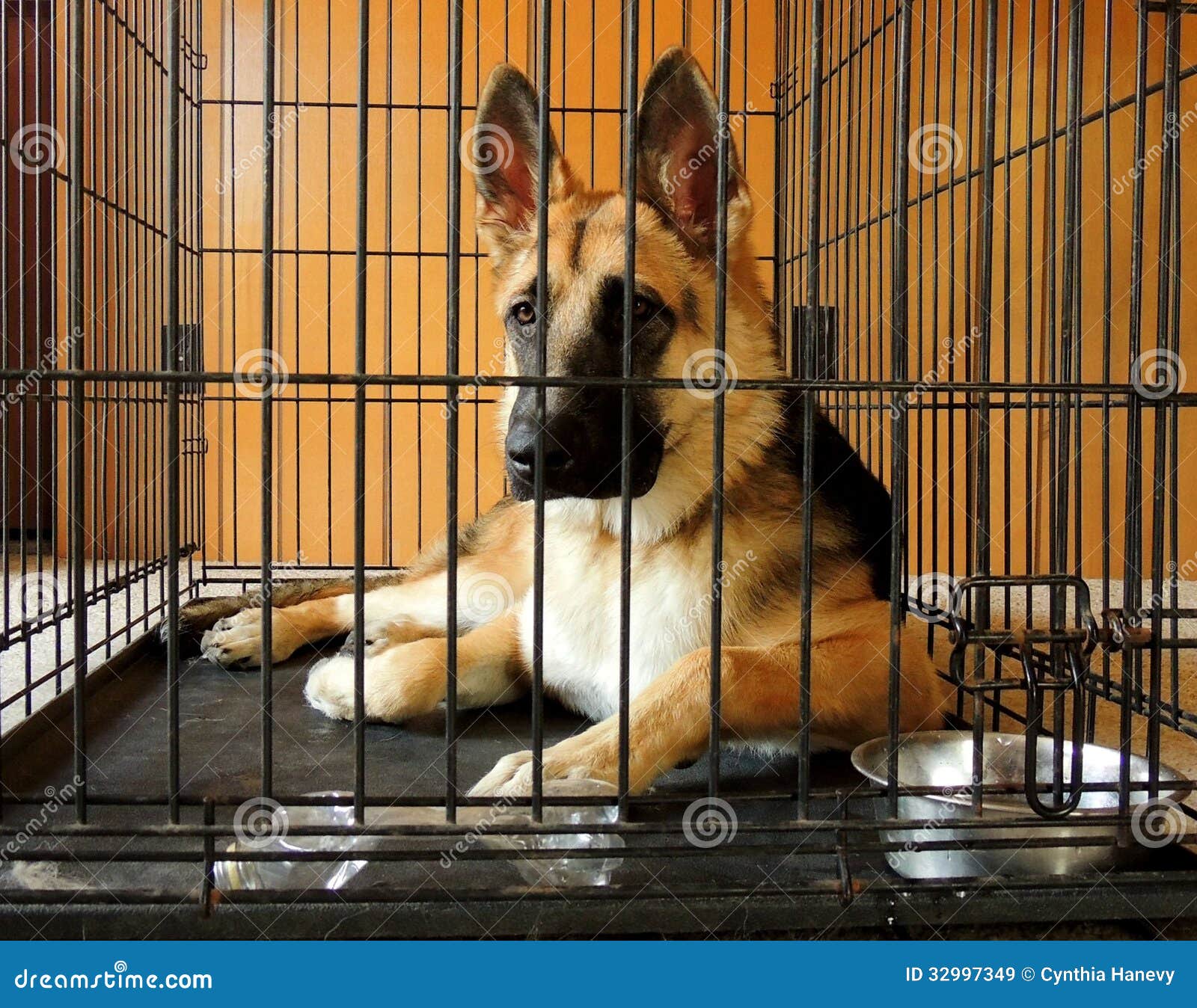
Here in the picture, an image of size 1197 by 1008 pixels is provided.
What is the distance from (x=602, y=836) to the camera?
1.58m

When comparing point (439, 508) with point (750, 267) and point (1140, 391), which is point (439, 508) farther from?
point (1140, 391)

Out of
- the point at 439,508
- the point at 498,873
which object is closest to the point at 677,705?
the point at 498,873

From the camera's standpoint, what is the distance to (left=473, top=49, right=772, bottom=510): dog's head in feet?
6.00

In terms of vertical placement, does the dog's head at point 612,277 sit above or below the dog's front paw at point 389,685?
above

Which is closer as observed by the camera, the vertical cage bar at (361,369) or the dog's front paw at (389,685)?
the vertical cage bar at (361,369)

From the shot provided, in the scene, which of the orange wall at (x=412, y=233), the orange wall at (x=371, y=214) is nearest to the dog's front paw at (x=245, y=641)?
the orange wall at (x=412, y=233)

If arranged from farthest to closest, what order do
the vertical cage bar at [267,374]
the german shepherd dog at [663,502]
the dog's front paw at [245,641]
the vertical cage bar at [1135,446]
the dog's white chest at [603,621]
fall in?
1. the dog's front paw at [245,641]
2. the dog's white chest at [603,621]
3. the german shepherd dog at [663,502]
4. the vertical cage bar at [1135,446]
5. the vertical cage bar at [267,374]

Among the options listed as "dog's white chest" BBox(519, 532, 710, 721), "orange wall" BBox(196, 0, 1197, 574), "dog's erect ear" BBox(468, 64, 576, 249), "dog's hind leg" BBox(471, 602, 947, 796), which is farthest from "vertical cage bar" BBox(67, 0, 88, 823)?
"orange wall" BBox(196, 0, 1197, 574)

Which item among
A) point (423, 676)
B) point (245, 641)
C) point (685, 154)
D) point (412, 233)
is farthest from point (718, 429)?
point (412, 233)

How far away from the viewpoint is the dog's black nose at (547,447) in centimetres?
175

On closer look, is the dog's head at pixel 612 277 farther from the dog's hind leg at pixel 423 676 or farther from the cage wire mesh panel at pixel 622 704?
the dog's hind leg at pixel 423 676

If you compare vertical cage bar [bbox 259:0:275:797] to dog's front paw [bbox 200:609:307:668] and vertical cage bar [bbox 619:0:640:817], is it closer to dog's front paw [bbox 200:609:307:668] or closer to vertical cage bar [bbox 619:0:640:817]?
vertical cage bar [bbox 619:0:640:817]

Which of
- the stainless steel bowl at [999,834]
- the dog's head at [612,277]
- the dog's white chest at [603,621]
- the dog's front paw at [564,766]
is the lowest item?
the stainless steel bowl at [999,834]
